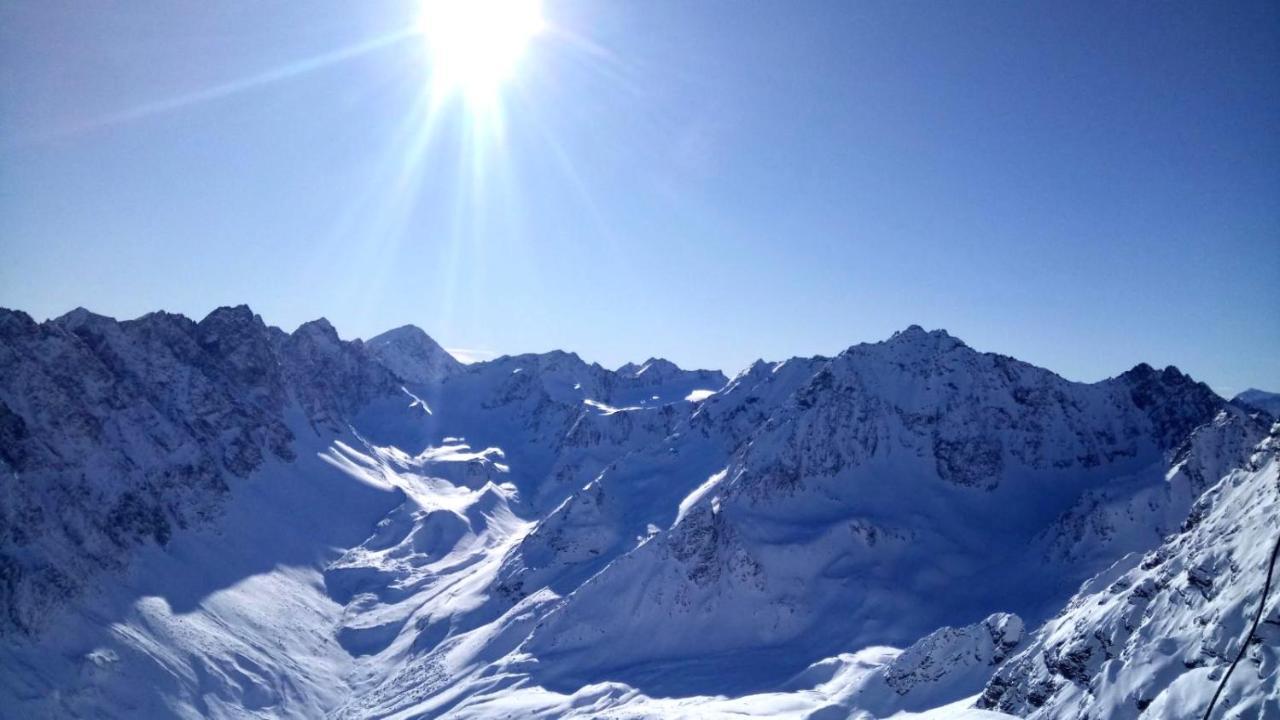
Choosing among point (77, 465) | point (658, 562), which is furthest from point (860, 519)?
point (77, 465)

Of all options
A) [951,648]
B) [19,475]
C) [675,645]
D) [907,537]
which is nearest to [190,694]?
[19,475]

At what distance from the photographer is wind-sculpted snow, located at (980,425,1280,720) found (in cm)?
3944

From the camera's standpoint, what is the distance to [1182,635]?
45.7m

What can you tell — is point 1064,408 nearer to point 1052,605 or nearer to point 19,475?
point 1052,605

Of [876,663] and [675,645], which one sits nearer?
[876,663]

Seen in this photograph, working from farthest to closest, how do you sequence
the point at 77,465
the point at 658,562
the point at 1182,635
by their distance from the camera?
the point at 77,465 < the point at 658,562 < the point at 1182,635

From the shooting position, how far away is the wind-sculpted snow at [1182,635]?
3944 centimetres

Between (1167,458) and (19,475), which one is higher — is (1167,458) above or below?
below

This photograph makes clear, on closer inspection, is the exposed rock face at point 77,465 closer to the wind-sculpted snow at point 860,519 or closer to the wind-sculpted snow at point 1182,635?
the wind-sculpted snow at point 860,519

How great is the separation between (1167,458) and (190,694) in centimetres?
18326

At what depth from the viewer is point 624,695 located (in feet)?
386

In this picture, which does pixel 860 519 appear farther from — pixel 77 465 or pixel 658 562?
pixel 77 465

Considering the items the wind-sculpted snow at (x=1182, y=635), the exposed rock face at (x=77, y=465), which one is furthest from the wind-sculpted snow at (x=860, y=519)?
the exposed rock face at (x=77, y=465)

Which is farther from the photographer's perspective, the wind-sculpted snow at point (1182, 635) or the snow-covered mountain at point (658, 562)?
the snow-covered mountain at point (658, 562)
